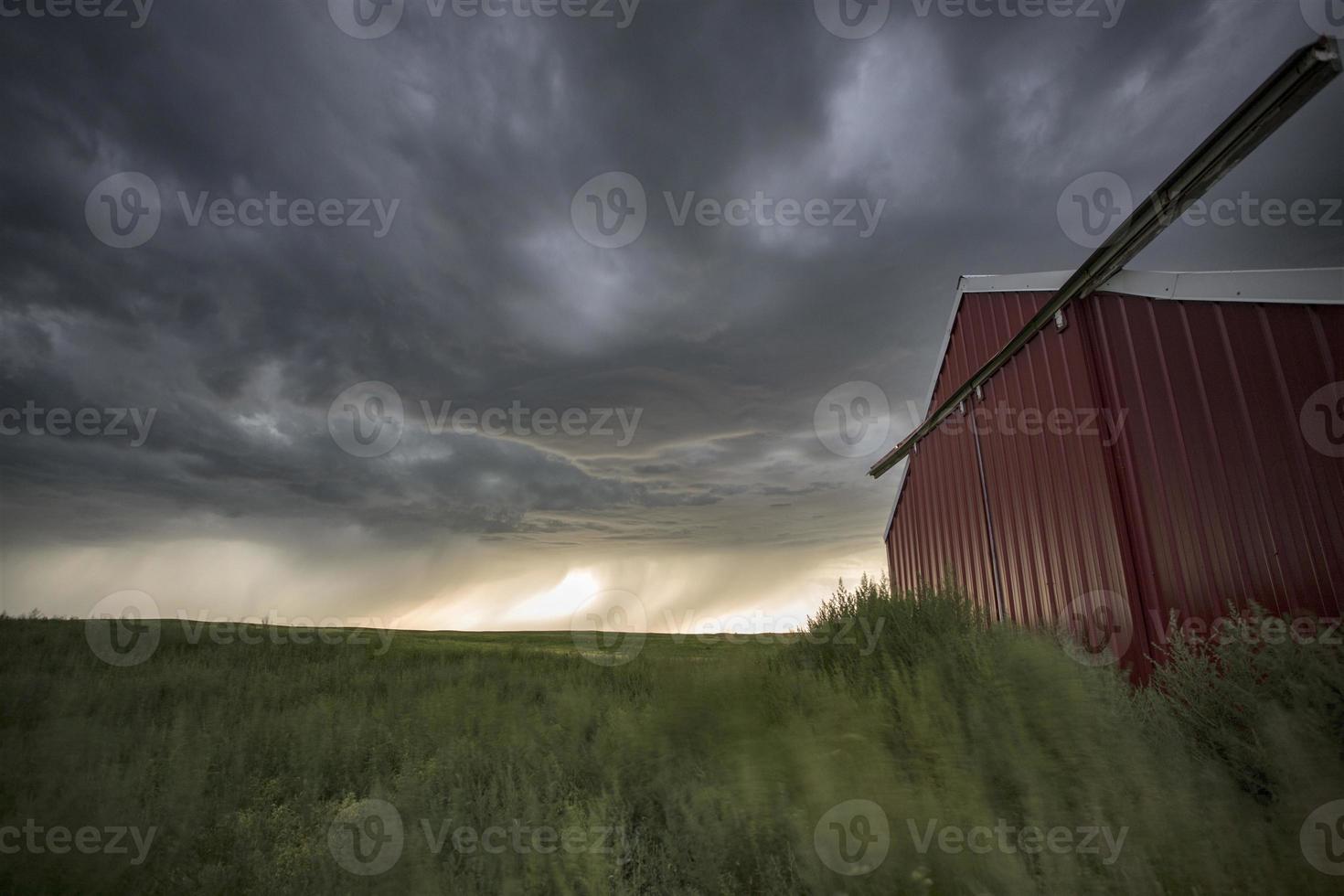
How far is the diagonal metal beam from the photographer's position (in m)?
4.94

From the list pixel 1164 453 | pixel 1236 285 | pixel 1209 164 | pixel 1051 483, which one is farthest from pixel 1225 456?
pixel 1209 164

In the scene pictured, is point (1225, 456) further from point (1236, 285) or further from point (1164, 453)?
point (1236, 285)

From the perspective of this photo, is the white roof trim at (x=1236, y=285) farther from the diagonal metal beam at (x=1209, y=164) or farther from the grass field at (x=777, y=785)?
the grass field at (x=777, y=785)

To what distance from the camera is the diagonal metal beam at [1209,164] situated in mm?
4941

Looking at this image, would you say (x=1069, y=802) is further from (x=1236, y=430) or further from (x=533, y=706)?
(x=533, y=706)

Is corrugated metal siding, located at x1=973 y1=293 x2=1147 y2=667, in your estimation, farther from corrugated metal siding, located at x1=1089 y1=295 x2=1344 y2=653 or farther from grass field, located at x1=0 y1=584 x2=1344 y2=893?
grass field, located at x1=0 y1=584 x2=1344 y2=893

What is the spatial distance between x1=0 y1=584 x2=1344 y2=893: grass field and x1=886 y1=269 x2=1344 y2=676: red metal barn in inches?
41.9

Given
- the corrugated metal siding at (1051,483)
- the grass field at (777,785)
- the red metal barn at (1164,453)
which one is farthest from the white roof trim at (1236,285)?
the grass field at (777,785)

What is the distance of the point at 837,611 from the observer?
26.9ft

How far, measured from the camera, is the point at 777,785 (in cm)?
458

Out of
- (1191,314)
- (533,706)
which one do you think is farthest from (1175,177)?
(533,706)

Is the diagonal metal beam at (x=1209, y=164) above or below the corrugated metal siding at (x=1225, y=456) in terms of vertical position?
above

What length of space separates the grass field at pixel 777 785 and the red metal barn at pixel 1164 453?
3.49 feet

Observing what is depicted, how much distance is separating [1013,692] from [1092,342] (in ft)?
17.0
